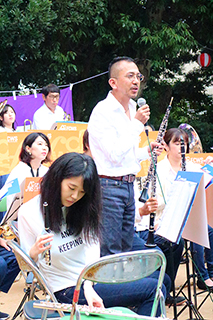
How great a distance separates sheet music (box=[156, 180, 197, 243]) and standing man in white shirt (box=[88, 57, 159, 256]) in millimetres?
345

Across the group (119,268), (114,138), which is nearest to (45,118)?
(114,138)

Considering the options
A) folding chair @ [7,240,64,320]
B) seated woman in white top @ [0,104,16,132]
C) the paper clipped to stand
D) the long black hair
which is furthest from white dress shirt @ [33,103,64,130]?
folding chair @ [7,240,64,320]

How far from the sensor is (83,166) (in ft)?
7.77

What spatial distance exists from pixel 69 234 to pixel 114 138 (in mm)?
810

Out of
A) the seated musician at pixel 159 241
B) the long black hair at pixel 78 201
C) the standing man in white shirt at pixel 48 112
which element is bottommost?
the seated musician at pixel 159 241

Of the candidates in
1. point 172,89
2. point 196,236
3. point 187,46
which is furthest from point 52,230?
point 172,89

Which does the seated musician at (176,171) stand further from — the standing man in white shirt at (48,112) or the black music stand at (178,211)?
the standing man in white shirt at (48,112)

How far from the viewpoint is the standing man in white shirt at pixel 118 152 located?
2.96m

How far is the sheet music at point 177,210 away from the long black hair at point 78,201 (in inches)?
17.8

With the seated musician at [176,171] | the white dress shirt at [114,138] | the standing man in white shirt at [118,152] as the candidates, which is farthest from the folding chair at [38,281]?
the seated musician at [176,171]

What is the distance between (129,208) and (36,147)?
160 cm

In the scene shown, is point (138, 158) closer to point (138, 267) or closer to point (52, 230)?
point (52, 230)

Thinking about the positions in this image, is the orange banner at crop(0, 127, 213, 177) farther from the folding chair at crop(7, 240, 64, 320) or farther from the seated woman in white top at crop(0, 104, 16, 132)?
the folding chair at crop(7, 240, 64, 320)

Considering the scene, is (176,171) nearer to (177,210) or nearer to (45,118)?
(177,210)
